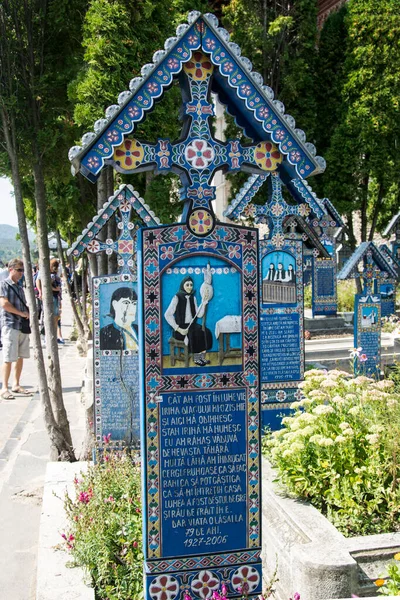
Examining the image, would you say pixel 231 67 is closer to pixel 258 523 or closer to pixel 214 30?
pixel 214 30

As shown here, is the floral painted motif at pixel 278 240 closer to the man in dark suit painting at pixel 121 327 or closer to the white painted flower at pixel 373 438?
the man in dark suit painting at pixel 121 327

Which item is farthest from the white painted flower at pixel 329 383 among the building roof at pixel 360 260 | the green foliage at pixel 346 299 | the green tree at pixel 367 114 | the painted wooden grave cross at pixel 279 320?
the green tree at pixel 367 114

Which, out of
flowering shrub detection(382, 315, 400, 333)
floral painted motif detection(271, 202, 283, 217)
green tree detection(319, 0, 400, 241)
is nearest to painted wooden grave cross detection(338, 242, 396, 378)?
floral painted motif detection(271, 202, 283, 217)

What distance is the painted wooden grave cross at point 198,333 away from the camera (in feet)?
11.3

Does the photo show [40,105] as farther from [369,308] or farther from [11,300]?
[369,308]

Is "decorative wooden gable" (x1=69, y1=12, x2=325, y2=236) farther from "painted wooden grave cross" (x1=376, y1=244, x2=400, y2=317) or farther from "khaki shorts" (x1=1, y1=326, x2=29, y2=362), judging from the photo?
"painted wooden grave cross" (x1=376, y1=244, x2=400, y2=317)

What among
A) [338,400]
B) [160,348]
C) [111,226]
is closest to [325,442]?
[338,400]

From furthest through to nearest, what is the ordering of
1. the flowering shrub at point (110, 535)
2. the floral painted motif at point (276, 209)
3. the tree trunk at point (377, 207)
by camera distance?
the tree trunk at point (377, 207) < the floral painted motif at point (276, 209) < the flowering shrub at point (110, 535)

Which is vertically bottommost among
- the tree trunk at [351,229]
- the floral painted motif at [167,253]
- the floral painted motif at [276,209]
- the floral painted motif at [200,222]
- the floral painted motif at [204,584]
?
the floral painted motif at [204,584]

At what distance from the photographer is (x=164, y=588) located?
11.3 feet

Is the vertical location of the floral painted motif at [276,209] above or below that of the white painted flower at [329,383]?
above

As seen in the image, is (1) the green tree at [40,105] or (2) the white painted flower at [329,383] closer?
(2) the white painted flower at [329,383]

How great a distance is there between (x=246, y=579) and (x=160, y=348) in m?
1.41

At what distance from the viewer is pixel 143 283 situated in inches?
134
